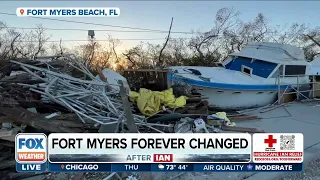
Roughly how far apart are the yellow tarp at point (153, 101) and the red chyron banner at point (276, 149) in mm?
2326

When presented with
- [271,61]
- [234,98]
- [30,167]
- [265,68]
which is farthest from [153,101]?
[271,61]

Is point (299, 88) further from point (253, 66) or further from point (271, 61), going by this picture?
point (253, 66)

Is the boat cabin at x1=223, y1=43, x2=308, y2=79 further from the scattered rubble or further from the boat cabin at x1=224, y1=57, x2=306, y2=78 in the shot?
the scattered rubble

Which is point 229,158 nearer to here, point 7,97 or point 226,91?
point 7,97

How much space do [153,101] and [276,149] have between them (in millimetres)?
2653

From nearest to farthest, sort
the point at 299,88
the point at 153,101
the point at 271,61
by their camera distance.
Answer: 1. the point at 153,101
2. the point at 271,61
3. the point at 299,88

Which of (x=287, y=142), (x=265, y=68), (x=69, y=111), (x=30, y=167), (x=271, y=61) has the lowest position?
(x=30, y=167)

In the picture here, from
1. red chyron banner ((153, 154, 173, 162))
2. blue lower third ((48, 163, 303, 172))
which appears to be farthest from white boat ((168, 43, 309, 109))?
red chyron banner ((153, 154, 173, 162))

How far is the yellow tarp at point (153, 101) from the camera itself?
17.3ft

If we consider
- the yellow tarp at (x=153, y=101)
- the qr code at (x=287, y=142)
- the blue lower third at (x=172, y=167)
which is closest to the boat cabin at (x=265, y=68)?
the yellow tarp at (x=153, y=101)

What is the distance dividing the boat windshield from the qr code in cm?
540

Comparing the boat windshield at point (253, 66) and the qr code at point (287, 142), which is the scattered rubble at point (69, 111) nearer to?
the qr code at point (287, 142)

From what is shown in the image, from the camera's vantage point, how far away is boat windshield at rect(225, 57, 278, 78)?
28.7 ft

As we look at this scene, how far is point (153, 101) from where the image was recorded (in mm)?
5410
